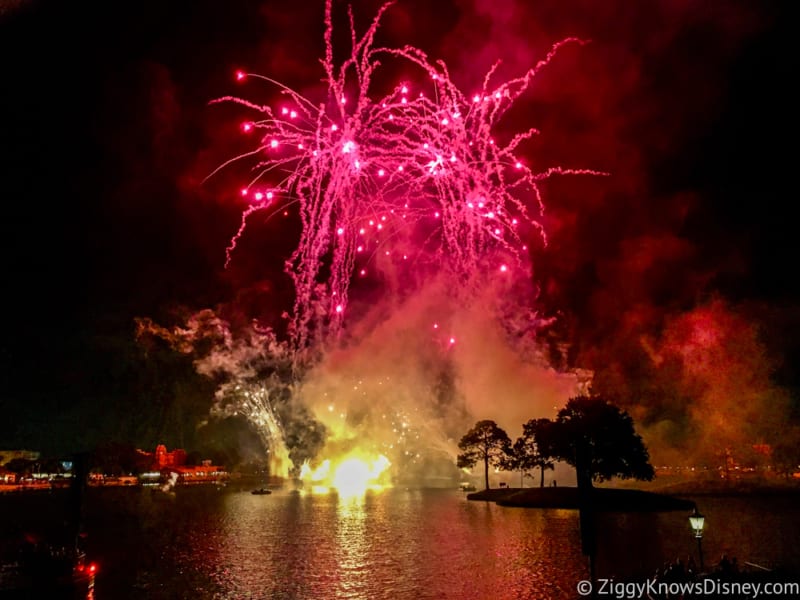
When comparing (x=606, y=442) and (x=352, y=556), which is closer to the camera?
(x=352, y=556)

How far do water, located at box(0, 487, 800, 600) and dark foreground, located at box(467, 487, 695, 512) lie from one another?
4.38m

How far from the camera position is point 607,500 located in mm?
48875

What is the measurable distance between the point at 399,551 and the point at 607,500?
28572 millimetres

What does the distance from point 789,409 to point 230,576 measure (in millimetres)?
72040

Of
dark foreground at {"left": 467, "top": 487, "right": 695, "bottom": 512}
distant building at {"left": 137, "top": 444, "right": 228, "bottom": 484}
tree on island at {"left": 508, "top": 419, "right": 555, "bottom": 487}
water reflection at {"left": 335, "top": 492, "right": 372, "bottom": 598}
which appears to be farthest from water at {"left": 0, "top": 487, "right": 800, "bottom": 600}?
distant building at {"left": 137, "top": 444, "right": 228, "bottom": 484}

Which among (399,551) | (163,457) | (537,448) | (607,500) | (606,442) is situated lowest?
(163,457)

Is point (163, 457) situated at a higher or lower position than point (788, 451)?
lower

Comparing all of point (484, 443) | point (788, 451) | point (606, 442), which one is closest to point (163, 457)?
point (484, 443)

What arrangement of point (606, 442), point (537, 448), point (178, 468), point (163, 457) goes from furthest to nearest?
point (163, 457) < point (178, 468) < point (537, 448) < point (606, 442)

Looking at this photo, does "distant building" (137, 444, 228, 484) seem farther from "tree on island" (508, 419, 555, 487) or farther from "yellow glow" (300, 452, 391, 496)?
"tree on island" (508, 419, 555, 487)

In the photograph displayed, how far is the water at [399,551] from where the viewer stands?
1934 centimetres

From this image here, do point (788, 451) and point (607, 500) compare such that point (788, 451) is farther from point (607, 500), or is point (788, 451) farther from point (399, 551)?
point (399, 551)

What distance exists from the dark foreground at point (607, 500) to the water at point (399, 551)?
4.38 metres

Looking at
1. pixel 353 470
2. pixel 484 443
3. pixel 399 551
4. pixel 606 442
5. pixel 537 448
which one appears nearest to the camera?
pixel 399 551
